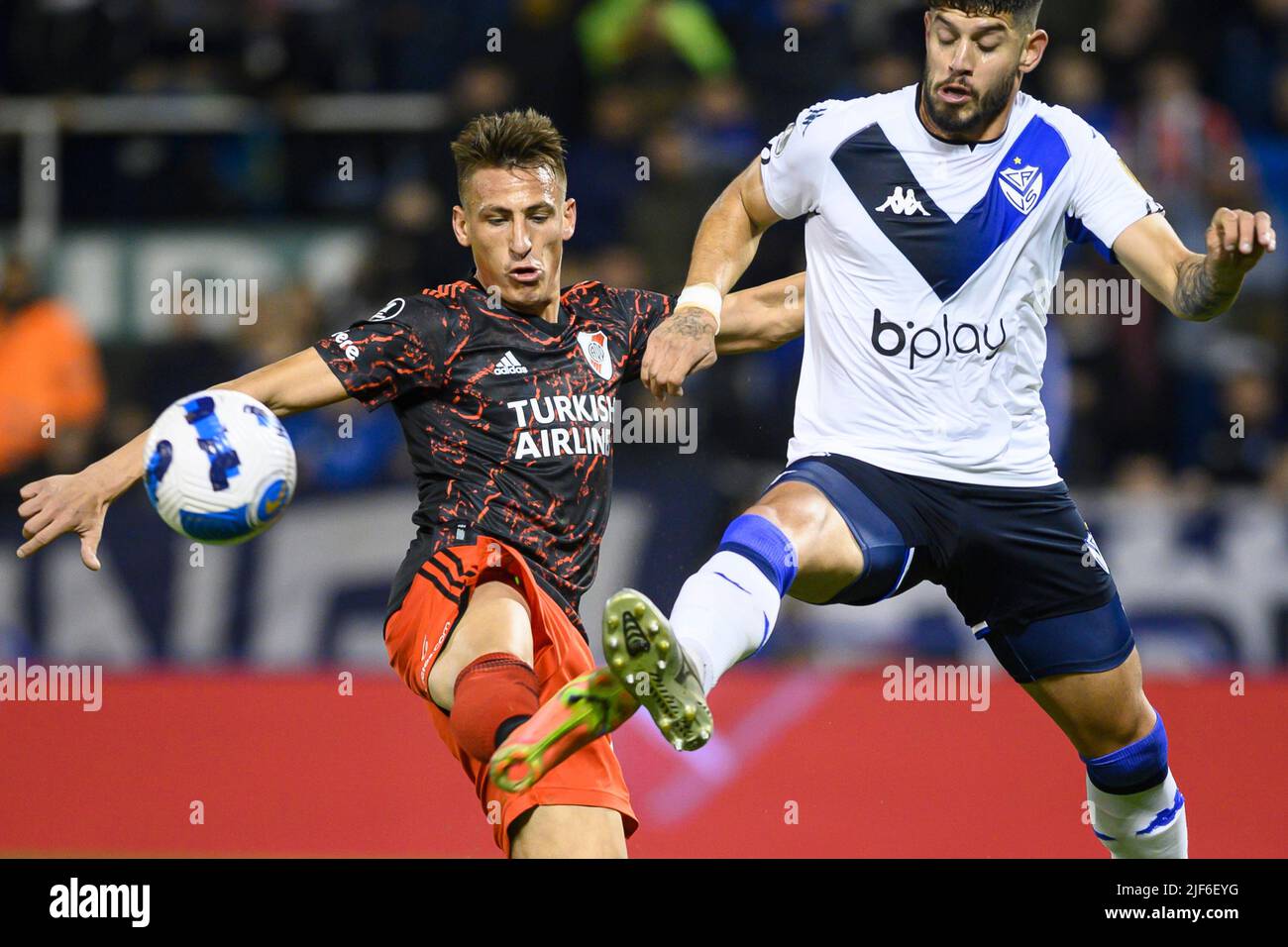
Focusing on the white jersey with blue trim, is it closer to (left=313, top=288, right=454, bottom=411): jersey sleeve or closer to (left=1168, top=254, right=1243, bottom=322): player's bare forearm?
(left=1168, top=254, right=1243, bottom=322): player's bare forearm

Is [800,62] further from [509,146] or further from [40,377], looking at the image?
[509,146]

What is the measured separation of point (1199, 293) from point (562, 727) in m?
2.05

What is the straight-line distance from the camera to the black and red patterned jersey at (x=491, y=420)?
5.37 m

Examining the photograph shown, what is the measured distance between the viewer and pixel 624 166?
9617 millimetres

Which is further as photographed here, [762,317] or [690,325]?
[762,317]

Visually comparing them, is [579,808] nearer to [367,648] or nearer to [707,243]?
[707,243]

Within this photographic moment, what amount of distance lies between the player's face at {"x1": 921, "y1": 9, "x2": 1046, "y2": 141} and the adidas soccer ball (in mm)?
2064

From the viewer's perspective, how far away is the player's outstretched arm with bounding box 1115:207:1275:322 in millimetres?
4656

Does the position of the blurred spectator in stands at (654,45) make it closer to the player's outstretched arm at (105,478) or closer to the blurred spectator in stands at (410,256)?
the blurred spectator in stands at (410,256)

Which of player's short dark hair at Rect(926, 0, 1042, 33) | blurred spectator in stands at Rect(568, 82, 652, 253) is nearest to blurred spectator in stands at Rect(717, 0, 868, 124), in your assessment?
blurred spectator in stands at Rect(568, 82, 652, 253)

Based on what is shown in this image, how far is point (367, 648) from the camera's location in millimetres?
8664

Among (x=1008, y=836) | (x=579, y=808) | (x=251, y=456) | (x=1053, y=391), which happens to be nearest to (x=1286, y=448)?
(x=1053, y=391)

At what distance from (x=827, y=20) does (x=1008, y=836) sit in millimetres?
4546

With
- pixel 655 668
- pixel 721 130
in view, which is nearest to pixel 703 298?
pixel 655 668
